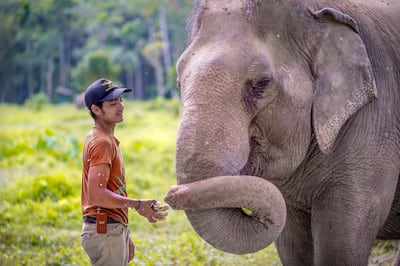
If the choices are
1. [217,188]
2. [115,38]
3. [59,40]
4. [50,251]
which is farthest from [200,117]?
[115,38]

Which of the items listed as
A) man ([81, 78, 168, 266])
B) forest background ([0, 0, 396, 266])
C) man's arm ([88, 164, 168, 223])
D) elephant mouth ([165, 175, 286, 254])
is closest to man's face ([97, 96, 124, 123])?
man ([81, 78, 168, 266])

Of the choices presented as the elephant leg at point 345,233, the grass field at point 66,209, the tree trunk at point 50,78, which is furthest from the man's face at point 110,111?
the tree trunk at point 50,78

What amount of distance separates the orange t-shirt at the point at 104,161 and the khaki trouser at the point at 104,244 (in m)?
0.06

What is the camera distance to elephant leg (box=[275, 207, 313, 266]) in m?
4.22

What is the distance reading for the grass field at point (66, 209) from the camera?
5957mm

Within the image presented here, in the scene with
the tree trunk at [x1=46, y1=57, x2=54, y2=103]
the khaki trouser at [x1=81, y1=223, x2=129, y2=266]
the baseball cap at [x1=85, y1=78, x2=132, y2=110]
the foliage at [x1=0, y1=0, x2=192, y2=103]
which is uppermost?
the baseball cap at [x1=85, y1=78, x2=132, y2=110]

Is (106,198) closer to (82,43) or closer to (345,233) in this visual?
(345,233)

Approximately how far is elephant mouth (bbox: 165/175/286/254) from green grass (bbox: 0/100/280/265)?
2.65 meters

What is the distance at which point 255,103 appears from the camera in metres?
3.36

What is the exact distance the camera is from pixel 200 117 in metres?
3.13

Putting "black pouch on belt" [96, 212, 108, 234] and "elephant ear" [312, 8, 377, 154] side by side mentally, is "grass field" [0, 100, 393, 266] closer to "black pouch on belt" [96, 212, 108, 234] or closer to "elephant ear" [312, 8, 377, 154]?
"black pouch on belt" [96, 212, 108, 234]

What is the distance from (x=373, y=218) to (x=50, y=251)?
343cm

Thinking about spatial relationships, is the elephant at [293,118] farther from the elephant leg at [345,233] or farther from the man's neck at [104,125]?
the man's neck at [104,125]

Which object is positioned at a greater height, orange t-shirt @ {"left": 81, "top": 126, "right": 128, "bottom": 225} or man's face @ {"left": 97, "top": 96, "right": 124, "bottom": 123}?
man's face @ {"left": 97, "top": 96, "right": 124, "bottom": 123}
